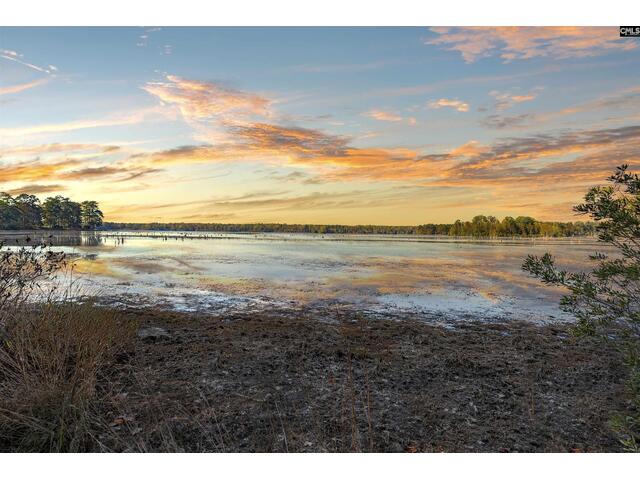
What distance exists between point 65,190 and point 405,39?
477 inches

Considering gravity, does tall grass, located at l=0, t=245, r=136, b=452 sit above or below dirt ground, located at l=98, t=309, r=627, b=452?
above

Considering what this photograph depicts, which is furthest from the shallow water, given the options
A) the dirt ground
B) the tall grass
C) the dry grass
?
the dry grass

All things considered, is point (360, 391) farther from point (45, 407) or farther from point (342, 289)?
point (342, 289)

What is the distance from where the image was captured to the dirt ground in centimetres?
348

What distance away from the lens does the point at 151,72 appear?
7.26 metres

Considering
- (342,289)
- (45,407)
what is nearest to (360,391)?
(45,407)

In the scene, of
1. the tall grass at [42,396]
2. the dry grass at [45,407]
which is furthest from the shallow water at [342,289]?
the dry grass at [45,407]

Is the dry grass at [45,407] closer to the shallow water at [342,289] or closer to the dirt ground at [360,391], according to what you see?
the dirt ground at [360,391]

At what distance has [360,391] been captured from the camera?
4.48 metres

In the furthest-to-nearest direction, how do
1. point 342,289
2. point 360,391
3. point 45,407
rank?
point 342,289, point 360,391, point 45,407

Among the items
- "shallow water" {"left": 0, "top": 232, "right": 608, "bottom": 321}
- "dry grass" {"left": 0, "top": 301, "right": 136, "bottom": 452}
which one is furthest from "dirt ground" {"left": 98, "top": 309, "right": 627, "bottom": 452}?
"shallow water" {"left": 0, "top": 232, "right": 608, "bottom": 321}

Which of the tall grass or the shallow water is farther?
the shallow water

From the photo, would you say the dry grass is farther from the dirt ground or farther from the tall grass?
the dirt ground
